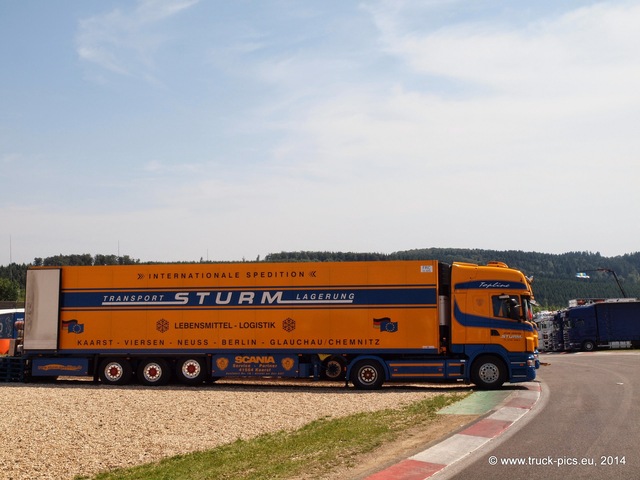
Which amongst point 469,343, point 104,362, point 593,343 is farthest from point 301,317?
point 593,343

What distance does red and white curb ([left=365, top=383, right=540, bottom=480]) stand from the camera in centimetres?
1062

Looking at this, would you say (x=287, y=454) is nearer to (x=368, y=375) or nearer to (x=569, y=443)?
(x=569, y=443)

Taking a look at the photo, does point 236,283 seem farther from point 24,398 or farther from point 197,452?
point 197,452

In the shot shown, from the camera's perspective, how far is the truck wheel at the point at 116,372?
2489cm

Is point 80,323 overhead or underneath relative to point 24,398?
overhead

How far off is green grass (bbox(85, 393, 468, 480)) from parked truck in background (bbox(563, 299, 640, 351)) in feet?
124

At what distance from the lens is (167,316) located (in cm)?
2461

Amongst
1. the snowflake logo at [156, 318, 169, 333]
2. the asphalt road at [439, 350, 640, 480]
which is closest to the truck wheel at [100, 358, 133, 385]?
the snowflake logo at [156, 318, 169, 333]

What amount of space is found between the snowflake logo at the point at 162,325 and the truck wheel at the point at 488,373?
10.9m

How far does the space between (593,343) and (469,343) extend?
31256 mm

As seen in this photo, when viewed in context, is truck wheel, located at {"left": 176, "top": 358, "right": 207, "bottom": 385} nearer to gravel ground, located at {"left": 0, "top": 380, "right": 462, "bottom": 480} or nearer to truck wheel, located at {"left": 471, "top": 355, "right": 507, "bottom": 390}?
gravel ground, located at {"left": 0, "top": 380, "right": 462, "bottom": 480}

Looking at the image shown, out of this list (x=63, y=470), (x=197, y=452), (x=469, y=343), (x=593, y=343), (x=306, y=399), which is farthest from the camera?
(x=593, y=343)

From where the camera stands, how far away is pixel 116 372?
25.0 m

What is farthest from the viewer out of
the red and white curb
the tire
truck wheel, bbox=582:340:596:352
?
truck wheel, bbox=582:340:596:352
